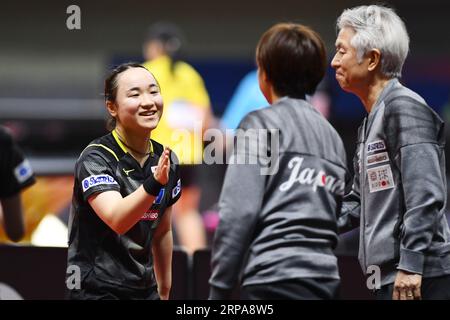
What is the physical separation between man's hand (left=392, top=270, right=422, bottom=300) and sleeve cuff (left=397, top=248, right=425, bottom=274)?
0.8 inches

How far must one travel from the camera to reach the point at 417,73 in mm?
10703

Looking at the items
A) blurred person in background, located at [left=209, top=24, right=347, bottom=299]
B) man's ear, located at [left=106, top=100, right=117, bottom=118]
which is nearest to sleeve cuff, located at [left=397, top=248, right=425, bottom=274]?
blurred person in background, located at [left=209, top=24, right=347, bottom=299]

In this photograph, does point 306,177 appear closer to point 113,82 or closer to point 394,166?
point 394,166

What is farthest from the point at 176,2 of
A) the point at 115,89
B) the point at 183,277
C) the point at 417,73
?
the point at 115,89

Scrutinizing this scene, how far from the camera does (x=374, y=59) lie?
345 cm

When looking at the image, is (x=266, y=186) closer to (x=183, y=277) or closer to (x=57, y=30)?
(x=183, y=277)

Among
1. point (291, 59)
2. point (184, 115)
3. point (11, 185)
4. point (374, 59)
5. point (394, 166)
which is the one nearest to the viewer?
point (291, 59)

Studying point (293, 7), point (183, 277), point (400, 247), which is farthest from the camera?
point (293, 7)

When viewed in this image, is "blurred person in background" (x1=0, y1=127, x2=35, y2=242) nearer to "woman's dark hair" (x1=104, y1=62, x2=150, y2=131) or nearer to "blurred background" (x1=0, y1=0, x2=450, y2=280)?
"woman's dark hair" (x1=104, y1=62, x2=150, y2=131)

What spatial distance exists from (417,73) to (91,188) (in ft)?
26.6

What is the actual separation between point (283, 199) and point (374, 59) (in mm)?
756

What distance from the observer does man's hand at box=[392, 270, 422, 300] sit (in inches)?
127

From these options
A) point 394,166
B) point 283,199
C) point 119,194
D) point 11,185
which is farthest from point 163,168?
point 11,185

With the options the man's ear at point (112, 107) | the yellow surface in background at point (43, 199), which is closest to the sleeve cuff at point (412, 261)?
the man's ear at point (112, 107)
